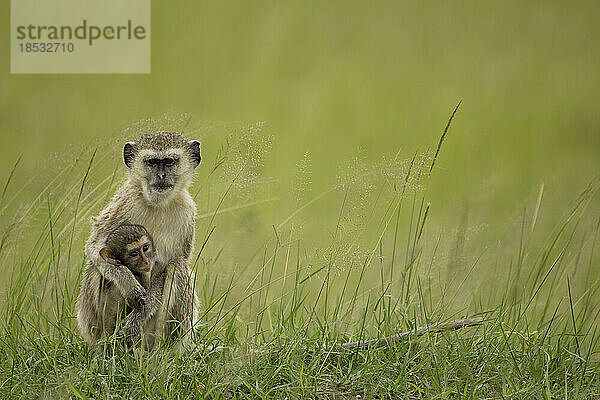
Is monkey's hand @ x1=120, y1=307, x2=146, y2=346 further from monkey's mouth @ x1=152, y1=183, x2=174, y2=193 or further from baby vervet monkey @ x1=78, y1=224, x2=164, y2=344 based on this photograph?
monkey's mouth @ x1=152, y1=183, x2=174, y2=193

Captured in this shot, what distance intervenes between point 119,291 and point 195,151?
97cm

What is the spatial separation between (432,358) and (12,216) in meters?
2.99

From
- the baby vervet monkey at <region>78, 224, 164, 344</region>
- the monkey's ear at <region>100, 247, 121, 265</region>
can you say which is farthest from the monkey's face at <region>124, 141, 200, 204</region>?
the monkey's ear at <region>100, 247, 121, 265</region>

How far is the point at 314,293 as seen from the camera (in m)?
5.87

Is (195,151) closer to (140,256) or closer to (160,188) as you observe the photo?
(160,188)

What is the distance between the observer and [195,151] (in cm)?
520

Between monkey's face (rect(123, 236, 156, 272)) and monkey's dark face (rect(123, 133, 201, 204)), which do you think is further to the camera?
monkey's dark face (rect(123, 133, 201, 204))

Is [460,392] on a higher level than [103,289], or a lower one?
lower

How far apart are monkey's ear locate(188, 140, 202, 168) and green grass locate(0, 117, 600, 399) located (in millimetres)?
148

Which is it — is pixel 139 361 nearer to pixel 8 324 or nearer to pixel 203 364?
pixel 203 364

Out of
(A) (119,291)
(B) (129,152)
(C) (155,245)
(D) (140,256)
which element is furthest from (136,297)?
(B) (129,152)

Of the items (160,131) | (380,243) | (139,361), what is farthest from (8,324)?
(380,243)

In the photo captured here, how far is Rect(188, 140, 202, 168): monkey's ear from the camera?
519cm

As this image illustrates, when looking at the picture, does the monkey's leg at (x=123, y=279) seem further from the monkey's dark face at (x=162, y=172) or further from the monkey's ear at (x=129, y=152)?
the monkey's ear at (x=129, y=152)
